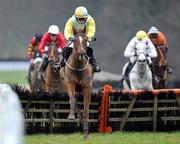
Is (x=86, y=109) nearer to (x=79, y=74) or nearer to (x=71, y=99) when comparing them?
(x=71, y=99)

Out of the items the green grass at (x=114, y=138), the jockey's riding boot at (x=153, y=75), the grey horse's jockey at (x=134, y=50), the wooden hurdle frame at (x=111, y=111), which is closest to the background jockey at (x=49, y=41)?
the grey horse's jockey at (x=134, y=50)

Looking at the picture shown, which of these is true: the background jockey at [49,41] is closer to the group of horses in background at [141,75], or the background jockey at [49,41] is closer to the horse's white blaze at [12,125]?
the group of horses in background at [141,75]

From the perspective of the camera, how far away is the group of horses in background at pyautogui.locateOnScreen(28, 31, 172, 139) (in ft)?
45.9

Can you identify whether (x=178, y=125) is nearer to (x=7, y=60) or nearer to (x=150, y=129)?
(x=150, y=129)

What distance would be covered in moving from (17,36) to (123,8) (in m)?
5.51

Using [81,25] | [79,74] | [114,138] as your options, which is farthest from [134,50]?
[114,138]

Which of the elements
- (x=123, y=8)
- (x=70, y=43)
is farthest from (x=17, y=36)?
(x=70, y=43)

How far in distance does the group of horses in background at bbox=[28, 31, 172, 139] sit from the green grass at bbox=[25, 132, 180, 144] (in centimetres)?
33

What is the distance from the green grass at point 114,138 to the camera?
12984 millimetres

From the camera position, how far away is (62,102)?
47.7ft

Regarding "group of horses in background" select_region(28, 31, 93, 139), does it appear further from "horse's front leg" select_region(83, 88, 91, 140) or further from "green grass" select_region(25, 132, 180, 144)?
"green grass" select_region(25, 132, 180, 144)

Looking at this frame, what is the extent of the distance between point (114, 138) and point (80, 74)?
1.46m

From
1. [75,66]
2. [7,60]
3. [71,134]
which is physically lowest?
[71,134]

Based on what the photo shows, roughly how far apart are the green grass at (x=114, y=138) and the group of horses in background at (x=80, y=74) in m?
0.33
